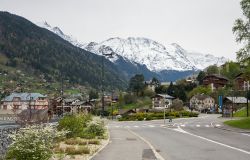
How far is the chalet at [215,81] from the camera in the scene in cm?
17300

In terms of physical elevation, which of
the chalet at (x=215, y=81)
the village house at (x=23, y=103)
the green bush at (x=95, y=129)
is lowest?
the green bush at (x=95, y=129)

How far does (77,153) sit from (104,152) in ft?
7.35

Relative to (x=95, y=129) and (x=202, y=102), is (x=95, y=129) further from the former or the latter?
(x=202, y=102)

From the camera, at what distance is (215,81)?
6836 inches

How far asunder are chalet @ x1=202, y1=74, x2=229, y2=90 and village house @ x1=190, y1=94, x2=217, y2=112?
20.5m

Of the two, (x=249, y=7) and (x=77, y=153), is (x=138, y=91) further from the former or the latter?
(x=77, y=153)

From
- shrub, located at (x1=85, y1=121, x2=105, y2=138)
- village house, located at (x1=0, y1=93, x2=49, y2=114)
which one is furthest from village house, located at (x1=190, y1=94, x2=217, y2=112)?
shrub, located at (x1=85, y1=121, x2=105, y2=138)

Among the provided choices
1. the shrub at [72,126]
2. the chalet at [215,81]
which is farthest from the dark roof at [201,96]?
the shrub at [72,126]

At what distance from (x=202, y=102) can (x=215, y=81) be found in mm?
25111

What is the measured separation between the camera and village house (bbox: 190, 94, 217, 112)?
486ft

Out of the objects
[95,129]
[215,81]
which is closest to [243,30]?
[95,129]

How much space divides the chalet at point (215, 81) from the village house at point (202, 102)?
2053 cm

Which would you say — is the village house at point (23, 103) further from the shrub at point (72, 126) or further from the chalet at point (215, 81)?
the chalet at point (215, 81)

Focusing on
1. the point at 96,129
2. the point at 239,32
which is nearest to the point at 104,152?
the point at 96,129
